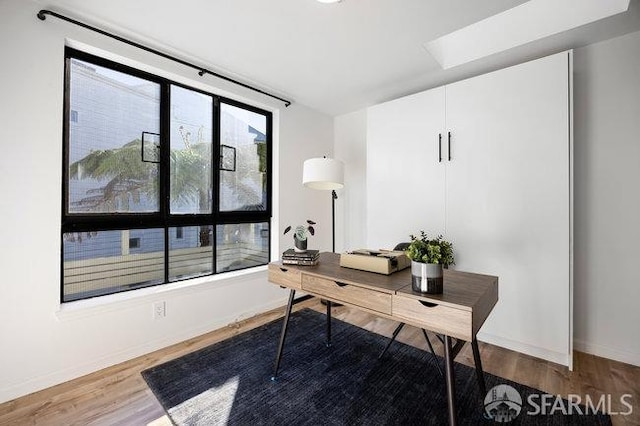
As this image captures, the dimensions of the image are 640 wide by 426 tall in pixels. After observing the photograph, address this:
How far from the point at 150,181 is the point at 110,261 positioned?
714mm

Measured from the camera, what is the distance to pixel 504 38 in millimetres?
2260

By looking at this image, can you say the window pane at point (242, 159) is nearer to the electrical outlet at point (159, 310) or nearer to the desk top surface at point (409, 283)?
the electrical outlet at point (159, 310)

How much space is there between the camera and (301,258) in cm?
188

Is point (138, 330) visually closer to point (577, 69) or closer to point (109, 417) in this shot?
point (109, 417)

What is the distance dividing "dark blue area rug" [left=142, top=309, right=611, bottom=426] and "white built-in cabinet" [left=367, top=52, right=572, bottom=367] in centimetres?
64

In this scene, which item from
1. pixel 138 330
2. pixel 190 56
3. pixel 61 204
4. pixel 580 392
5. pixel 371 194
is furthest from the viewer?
pixel 371 194

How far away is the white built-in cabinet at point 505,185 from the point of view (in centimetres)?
207

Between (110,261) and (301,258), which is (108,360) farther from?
(301,258)

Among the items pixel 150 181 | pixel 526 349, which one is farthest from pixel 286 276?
pixel 526 349

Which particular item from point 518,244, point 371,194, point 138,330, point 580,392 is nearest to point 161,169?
point 138,330

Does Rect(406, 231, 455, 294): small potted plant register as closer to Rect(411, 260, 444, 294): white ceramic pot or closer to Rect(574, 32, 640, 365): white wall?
Rect(411, 260, 444, 294): white ceramic pot

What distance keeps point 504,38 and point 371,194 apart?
1.73 meters

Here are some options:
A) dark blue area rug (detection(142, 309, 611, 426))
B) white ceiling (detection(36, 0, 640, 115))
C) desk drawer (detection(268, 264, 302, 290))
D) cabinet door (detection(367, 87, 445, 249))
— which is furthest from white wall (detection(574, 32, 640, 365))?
desk drawer (detection(268, 264, 302, 290))

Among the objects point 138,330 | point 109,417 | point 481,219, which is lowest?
point 109,417
